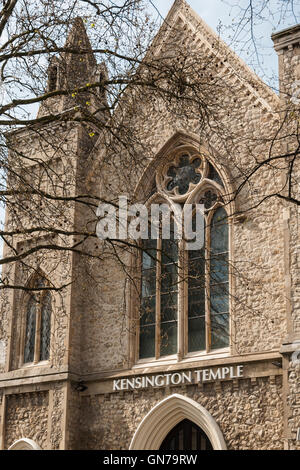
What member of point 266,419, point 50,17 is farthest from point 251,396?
point 50,17

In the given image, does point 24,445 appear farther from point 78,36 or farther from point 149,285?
point 78,36

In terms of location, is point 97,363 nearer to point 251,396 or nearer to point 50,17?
point 251,396

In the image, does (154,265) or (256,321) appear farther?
(154,265)

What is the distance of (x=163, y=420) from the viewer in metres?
15.5

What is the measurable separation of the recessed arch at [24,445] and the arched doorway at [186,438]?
300cm

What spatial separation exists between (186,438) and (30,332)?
5041 millimetres

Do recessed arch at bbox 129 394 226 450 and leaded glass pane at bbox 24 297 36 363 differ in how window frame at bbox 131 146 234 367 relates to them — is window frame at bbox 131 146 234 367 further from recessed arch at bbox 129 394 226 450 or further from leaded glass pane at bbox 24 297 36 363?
leaded glass pane at bbox 24 297 36 363

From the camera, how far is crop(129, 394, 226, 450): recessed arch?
15031 millimetres

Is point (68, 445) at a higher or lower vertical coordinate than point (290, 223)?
lower

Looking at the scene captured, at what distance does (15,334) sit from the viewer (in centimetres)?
1839

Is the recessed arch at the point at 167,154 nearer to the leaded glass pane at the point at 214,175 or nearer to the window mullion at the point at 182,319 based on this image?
the leaded glass pane at the point at 214,175

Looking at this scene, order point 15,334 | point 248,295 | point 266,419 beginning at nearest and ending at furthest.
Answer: point 266,419 < point 248,295 < point 15,334

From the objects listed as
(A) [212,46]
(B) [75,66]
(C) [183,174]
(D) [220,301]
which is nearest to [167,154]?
(C) [183,174]
